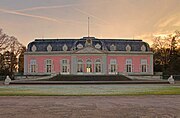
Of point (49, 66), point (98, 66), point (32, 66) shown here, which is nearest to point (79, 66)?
point (98, 66)

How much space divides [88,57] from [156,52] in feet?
64.1

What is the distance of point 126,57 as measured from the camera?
7562 cm

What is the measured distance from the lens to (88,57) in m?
74.6

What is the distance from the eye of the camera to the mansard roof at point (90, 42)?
74812 mm

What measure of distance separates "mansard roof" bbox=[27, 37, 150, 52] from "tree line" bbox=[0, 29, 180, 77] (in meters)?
4.52

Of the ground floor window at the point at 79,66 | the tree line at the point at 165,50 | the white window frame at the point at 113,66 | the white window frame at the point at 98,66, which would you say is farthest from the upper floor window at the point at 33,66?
the tree line at the point at 165,50

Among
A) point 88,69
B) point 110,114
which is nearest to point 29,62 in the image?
point 88,69

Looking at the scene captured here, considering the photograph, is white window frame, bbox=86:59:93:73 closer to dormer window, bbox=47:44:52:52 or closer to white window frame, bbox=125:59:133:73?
white window frame, bbox=125:59:133:73

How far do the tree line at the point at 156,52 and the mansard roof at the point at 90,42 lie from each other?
4518mm

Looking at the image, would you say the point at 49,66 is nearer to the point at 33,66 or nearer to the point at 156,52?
the point at 33,66

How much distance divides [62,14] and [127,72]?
39248mm

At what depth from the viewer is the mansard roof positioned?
74812 mm

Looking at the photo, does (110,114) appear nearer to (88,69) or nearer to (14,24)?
(14,24)

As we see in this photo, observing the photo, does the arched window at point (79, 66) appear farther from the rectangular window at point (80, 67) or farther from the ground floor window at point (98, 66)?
the ground floor window at point (98, 66)
